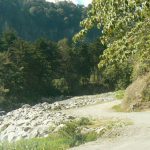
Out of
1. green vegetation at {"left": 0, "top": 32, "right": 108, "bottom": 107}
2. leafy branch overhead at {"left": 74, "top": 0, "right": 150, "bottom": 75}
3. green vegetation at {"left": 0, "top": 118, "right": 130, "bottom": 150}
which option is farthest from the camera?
green vegetation at {"left": 0, "top": 32, "right": 108, "bottom": 107}

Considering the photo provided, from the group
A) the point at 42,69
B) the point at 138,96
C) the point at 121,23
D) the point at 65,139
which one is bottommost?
the point at 65,139

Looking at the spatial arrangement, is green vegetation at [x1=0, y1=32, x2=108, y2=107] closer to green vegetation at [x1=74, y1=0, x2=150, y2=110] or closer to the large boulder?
the large boulder

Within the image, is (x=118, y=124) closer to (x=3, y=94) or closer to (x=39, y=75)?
(x=3, y=94)

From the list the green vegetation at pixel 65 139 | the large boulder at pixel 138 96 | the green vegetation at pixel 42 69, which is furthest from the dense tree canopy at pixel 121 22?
the green vegetation at pixel 42 69

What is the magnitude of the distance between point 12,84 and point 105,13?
249ft

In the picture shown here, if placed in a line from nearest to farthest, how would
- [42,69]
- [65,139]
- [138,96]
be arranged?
[65,139] < [138,96] < [42,69]

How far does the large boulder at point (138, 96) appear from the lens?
33.8 m

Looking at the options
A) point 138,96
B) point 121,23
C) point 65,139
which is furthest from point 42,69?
point 121,23

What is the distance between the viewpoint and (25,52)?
90.0 metres

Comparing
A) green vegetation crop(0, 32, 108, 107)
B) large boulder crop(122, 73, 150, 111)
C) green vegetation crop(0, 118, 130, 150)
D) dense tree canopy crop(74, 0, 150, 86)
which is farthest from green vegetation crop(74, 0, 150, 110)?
green vegetation crop(0, 32, 108, 107)

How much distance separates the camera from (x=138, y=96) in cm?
3422

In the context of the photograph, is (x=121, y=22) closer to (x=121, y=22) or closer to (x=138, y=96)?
(x=121, y=22)

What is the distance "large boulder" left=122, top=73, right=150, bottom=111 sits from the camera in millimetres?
33812

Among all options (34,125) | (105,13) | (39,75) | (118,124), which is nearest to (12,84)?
(39,75)
